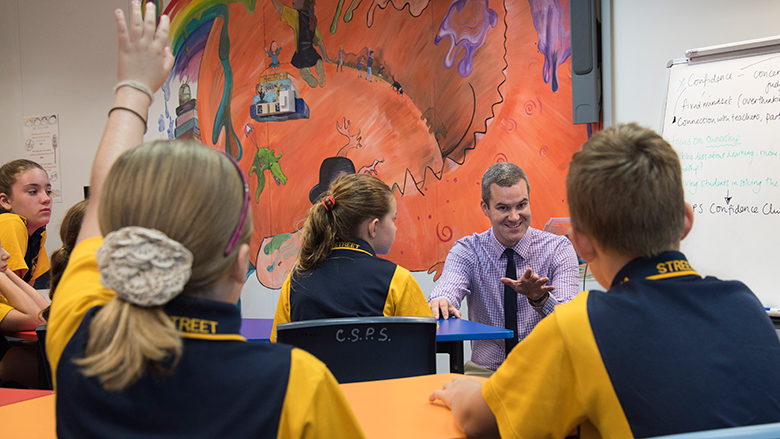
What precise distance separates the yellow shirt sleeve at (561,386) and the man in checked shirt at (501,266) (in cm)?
162

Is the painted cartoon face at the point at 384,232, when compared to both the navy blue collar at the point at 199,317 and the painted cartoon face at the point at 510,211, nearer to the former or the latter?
the painted cartoon face at the point at 510,211

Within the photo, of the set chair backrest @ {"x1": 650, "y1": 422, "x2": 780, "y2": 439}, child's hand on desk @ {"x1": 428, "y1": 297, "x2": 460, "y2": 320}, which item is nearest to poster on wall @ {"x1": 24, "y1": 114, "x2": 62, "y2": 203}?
child's hand on desk @ {"x1": 428, "y1": 297, "x2": 460, "y2": 320}

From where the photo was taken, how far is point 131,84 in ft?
2.91

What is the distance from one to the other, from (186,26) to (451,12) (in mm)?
2511

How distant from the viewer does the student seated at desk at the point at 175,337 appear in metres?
0.67

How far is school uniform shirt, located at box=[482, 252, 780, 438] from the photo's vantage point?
0.83 metres

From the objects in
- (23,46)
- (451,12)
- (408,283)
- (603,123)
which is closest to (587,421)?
(408,283)

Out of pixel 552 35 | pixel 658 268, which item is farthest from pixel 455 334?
pixel 552 35

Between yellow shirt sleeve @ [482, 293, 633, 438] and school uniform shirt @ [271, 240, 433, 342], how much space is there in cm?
104

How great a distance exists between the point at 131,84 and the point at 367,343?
0.99 m

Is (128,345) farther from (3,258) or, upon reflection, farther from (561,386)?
(3,258)

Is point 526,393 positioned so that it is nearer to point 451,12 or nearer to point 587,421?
point 587,421

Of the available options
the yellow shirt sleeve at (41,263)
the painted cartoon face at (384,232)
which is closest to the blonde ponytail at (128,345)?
the painted cartoon face at (384,232)

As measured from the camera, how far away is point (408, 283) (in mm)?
2025
